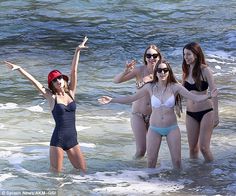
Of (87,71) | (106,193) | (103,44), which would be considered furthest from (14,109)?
(103,44)

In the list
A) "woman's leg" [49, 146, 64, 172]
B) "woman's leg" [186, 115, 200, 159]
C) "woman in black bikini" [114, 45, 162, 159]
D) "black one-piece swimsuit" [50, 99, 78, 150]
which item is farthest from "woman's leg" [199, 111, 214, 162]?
"woman's leg" [49, 146, 64, 172]

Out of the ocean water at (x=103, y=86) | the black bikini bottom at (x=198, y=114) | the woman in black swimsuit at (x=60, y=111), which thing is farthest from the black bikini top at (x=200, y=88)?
the woman in black swimsuit at (x=60, y=111)

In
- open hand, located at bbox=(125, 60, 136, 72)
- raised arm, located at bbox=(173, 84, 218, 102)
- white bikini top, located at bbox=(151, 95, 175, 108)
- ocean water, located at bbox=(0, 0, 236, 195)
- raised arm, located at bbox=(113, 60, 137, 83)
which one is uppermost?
open hand, located at bbox=(125, 60, 136, 72)

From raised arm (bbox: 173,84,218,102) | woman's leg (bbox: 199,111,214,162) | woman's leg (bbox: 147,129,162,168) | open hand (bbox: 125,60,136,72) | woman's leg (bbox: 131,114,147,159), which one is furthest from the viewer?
woman's leg (bbox: 131,114,147,159)

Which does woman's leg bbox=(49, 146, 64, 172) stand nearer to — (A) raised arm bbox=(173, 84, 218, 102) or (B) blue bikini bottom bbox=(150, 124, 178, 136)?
(B) blue bikini bottom bbox=(150, 124, 178, 136)

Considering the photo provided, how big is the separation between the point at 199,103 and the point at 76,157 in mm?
1842

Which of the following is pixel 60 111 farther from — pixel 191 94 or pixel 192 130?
pixel 192 130

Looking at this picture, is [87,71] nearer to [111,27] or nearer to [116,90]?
[116,90]

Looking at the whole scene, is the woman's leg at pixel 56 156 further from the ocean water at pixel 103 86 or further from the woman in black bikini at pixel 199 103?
the woman in black bikini at pixel 199 103

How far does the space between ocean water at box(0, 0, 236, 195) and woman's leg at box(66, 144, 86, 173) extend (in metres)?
0.19

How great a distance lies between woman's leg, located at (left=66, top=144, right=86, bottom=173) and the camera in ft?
28.8

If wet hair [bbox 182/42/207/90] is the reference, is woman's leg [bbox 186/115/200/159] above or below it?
below

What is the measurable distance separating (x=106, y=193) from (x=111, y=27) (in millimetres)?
14246

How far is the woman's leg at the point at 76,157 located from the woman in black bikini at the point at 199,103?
1571mm
